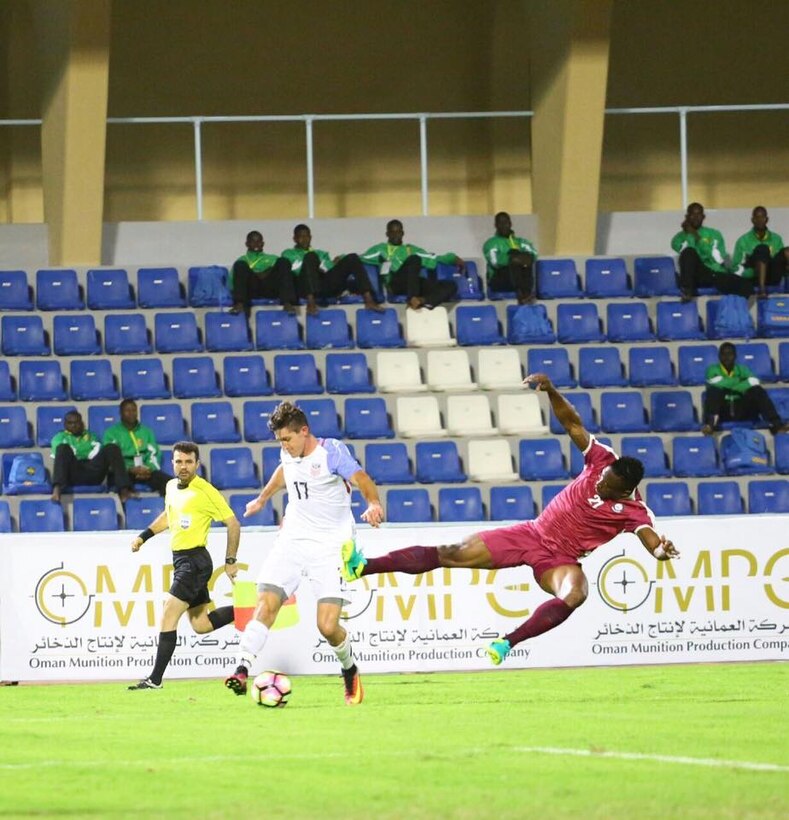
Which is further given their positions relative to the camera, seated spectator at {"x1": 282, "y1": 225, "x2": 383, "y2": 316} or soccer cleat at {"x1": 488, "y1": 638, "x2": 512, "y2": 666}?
seated spectator at {"x1": 282, "y1": 225, "x2": 383, "y2": 316}

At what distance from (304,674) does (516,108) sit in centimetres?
1239

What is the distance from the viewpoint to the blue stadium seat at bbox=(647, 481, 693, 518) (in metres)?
19.7

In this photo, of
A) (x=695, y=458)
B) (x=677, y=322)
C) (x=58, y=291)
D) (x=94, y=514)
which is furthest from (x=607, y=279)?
(x=94, y=514)

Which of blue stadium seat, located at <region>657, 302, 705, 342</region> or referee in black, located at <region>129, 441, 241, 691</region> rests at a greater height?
blue stadium seat, located at <region>657, 302, 705, 342</region>

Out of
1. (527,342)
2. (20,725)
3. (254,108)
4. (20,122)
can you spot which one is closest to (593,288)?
(527,342)

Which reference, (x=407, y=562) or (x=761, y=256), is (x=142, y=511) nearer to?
(x=407, y=562)

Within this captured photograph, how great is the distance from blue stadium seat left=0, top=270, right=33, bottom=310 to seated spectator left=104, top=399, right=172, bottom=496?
3.09m

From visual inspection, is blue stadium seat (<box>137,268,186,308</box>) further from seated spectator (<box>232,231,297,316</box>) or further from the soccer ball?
the soccer ball

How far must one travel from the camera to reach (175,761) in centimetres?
806

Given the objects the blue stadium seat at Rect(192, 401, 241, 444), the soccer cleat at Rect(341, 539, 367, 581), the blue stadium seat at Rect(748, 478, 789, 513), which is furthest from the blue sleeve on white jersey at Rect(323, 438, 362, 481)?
the blue stadium seat at Rect(748, 478, 789, 513)

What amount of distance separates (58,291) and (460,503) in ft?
19.5

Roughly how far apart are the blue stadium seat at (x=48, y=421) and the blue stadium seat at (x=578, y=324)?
6.07 metres

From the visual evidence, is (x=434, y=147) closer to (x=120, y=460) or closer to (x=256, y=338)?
(x=256, y=338)

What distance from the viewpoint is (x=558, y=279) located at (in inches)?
886
